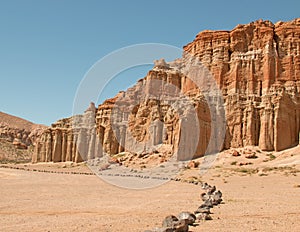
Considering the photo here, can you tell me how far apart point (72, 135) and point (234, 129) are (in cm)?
4253

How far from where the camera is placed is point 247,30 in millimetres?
60594

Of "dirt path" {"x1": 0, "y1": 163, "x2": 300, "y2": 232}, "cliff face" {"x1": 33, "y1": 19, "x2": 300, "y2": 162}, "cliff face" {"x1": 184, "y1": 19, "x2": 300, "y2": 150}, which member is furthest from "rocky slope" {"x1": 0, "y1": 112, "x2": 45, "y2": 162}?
"dirt path" {"x1": 0, "y1": 163, "x2": 300, "y2": 232}

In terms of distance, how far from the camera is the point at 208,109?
2026 inches

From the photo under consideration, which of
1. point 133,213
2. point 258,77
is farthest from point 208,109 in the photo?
point 133,213

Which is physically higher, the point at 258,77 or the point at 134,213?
the point at 258,77

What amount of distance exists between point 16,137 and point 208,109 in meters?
110

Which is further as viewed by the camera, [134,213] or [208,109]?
[208,109]

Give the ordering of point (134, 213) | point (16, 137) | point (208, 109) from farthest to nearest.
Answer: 1. point (16, 137)
2. point (208, 109)
3. point (134, 213)

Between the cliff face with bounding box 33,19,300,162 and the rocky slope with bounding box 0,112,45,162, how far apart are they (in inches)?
1286

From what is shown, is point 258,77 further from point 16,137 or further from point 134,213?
point 16,137

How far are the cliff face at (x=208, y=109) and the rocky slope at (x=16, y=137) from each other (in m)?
32.7

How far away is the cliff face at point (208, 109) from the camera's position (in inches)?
1881

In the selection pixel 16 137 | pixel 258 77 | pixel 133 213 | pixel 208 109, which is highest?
pixel 258 77

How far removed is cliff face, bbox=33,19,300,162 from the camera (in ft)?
157
